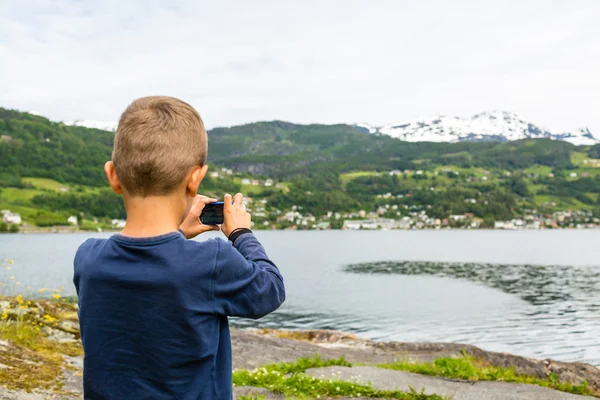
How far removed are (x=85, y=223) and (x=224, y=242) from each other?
192 meters

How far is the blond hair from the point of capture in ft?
7.57

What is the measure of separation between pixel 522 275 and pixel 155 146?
236ft

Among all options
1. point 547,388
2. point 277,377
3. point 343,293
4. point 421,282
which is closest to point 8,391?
point 277,377

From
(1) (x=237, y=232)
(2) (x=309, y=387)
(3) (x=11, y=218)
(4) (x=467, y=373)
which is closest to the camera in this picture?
(1) (x=237, y=232)

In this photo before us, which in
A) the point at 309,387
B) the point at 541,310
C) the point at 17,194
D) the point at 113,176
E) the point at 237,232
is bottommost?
the point at 541,310

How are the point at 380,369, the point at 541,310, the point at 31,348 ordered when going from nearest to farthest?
the point at 31,348 < the point at 380,369 < the point at 541,310

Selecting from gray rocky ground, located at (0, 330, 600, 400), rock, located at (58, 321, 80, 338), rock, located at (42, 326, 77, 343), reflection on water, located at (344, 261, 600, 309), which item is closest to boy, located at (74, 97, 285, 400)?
gray rocky ground, located at (0, 330, 600, 400)

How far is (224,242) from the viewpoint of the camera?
90.7 inches

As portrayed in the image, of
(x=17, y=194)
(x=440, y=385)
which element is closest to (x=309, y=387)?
(x=440, y=385)

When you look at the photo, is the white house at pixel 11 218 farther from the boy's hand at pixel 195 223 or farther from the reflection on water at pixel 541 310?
the boy's hand at pixel 195 223

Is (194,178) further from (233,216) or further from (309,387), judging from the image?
(309,387)

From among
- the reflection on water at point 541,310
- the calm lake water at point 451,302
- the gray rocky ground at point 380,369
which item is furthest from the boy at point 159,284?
the calm lake water at point 451,302

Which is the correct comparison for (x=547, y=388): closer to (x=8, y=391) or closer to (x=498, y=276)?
(x=8, y=391)

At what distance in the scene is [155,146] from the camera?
2.30 m
